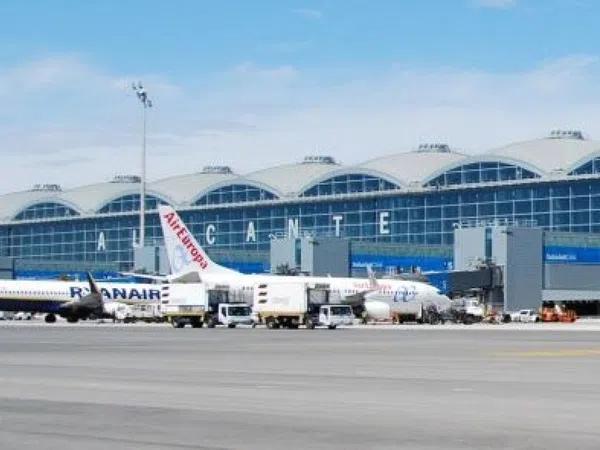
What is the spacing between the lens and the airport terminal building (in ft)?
455

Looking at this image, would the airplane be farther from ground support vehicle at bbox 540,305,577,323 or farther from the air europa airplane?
ground support vehicle at bbox 540,305,577,323

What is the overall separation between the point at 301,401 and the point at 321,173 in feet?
457

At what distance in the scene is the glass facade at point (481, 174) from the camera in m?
140

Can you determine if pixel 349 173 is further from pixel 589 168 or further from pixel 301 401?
pixel 301 401

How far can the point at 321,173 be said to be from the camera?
162000mm

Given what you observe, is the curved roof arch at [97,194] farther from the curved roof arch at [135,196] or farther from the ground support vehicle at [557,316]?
the ground support vehicle at [557,316]

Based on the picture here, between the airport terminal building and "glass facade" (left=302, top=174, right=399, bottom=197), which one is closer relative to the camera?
the airport terminal building

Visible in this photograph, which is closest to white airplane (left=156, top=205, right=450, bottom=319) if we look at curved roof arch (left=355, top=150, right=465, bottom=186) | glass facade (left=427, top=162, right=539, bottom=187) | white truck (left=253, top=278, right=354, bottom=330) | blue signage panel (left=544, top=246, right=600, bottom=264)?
white truck (left=253, top=278, right=354, bottom=330)

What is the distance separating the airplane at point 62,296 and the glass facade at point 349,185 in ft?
147

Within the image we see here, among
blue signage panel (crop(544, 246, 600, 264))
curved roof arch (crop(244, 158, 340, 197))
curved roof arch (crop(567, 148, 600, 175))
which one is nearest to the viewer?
blue signage panel (crop(544, 246, 600, 264))

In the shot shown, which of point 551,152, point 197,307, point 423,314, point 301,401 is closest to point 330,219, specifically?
point 551,152

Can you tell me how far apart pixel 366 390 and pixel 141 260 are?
127481mm

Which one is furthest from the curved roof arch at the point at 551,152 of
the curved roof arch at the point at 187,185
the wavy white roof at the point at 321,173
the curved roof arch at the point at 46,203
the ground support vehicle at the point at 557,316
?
the curved roof arch at the point at 46,203

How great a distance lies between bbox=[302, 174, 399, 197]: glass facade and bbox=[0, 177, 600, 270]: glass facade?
108 cm
